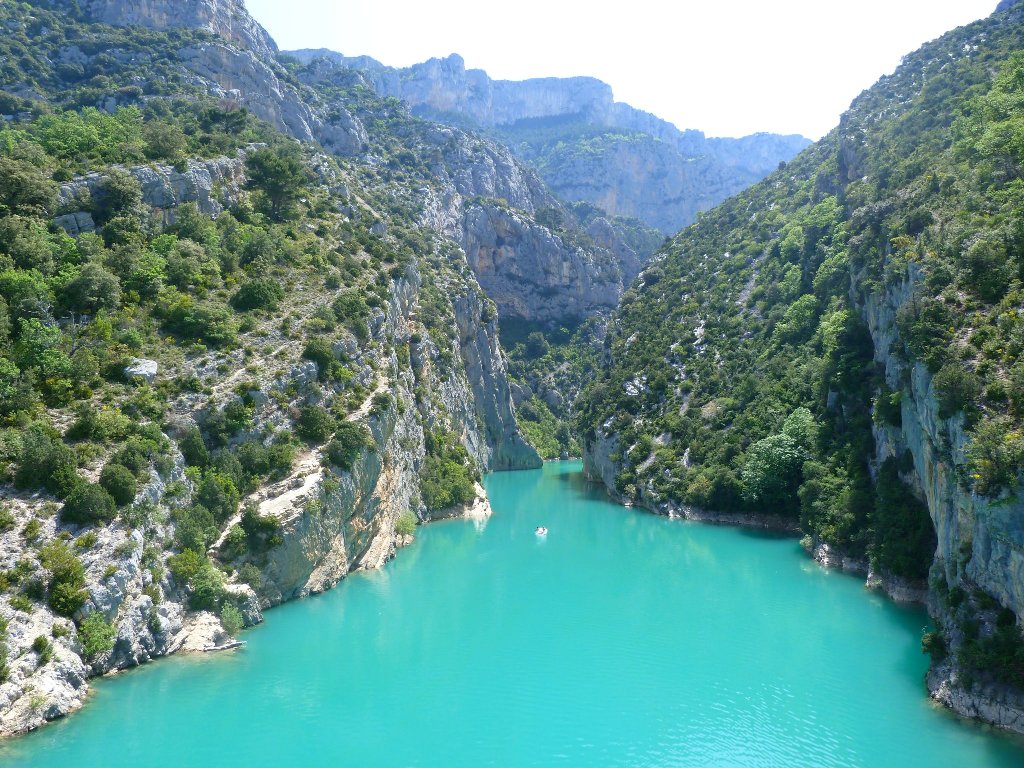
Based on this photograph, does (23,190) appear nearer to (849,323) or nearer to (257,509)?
(257,509)

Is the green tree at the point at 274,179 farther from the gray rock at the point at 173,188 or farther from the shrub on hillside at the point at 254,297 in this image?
the shrub on hillside at the point at 254,297

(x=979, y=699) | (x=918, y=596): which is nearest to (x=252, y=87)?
(x=918, y=596)

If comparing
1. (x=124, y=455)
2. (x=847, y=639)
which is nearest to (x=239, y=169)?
(x=124, y=455)

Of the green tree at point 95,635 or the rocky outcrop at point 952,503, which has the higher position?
the rocky outcrop at point 952,503

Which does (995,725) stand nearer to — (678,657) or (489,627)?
(678,657)

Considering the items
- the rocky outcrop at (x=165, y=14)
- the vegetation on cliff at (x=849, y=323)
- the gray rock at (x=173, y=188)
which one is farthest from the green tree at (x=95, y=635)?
the rocky outcrop at (x=165, y=14)
